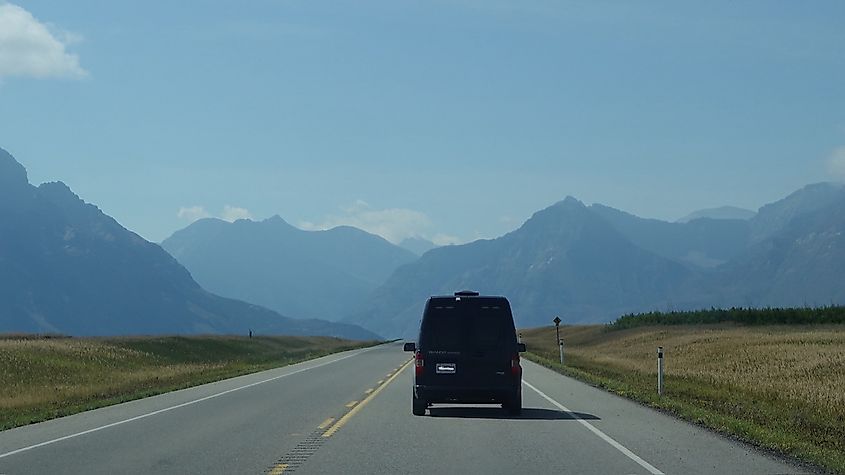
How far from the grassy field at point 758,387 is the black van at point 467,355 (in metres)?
3.54

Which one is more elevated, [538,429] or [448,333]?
[448,333]

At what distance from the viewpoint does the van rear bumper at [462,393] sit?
68.7ft

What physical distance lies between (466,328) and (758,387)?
36.5 feet

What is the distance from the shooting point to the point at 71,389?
32.6m

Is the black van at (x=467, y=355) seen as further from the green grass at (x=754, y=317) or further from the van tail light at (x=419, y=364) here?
the green grass at (x=754, y=317)

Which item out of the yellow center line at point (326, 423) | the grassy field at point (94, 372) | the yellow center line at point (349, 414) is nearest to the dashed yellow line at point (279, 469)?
the yellow center line at point (349, 414)

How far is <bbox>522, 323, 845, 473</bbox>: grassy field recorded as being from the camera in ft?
55.8

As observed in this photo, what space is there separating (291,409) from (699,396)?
33.3ft

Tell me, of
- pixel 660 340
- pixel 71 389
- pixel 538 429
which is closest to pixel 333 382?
pixel 71 389

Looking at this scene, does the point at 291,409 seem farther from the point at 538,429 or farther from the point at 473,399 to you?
the point at 538,429

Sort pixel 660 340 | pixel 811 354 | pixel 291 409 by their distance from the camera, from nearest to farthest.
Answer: pixel 291 409
pixel 811 354
pixel 660 340

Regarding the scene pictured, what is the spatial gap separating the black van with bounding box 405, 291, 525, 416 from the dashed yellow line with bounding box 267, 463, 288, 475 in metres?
7.50

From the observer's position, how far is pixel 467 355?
21203 millimetres

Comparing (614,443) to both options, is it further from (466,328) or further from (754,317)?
(754,317)
